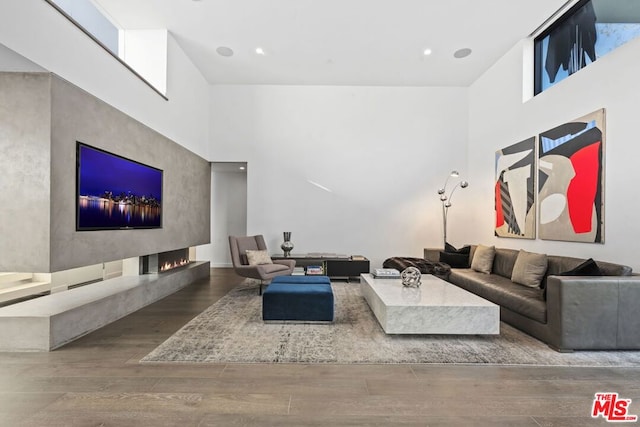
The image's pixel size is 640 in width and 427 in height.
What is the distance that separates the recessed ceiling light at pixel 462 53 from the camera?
17.5 feet

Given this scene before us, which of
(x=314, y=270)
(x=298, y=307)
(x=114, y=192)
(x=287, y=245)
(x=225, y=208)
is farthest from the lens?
(x=225, y=208)

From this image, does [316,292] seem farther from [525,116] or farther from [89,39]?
[525,116]

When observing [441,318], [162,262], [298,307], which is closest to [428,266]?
[441,318]

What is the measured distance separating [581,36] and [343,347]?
186 inches

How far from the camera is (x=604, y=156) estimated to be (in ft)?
11.5

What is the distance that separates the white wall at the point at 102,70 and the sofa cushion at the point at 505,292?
193 inches

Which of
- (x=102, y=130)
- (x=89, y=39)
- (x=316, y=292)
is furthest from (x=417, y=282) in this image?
(x=89, y=39)

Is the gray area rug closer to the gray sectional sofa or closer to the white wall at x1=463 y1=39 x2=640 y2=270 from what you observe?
the gray sectional sofa

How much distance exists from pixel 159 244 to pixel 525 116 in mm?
5754

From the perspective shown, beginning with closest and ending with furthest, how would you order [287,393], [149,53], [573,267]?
1. [287,393]
2. [573,267]
3. [149,53]

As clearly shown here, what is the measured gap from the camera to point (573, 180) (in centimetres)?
392

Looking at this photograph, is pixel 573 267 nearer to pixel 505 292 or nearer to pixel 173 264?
pixel 505 292

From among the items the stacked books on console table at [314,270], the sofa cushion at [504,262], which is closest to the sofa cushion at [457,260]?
the sofa cushion at [504,262]

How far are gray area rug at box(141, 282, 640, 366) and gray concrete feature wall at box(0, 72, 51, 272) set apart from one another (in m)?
1.39
